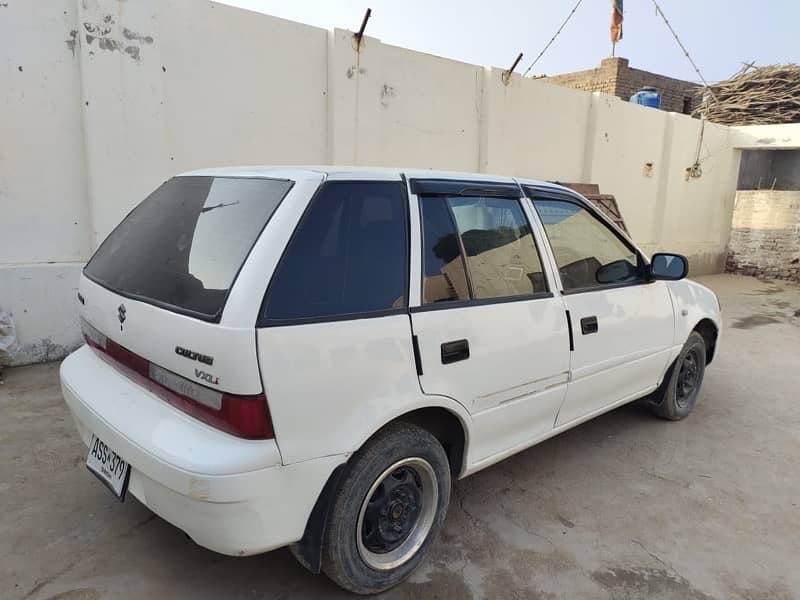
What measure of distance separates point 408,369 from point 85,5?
4566mm

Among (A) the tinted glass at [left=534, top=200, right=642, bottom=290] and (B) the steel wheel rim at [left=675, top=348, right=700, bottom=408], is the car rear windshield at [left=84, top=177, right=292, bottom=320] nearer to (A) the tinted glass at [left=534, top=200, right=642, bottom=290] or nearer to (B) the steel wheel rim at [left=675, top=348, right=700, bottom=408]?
(A) the tinted glass at [left=534, top=200, right=642, bottom=290]

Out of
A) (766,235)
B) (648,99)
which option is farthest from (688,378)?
(766,235)

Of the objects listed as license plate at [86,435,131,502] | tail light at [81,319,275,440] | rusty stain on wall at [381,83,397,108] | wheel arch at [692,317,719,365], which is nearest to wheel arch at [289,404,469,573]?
tail light at [81,319,275,440]

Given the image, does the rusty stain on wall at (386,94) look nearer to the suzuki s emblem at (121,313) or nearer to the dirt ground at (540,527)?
the dirt ground at (540,527)

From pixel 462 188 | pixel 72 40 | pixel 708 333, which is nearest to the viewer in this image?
pixel 462 188

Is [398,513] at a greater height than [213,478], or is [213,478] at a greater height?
[213,478]

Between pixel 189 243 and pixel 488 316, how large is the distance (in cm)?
130

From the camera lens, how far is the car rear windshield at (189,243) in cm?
A: 193

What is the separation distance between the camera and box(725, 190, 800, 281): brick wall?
A: 1151cm

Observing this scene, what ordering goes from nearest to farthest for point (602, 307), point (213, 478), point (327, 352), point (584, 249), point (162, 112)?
point (213, 478) < point (327, 352) < point (602, 307) < point (584, 249) < point (162, 112)

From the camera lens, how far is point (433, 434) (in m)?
2.45

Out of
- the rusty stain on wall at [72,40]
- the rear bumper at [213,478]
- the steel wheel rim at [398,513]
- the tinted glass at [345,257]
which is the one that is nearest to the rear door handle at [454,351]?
the tinted glass at [345,257]

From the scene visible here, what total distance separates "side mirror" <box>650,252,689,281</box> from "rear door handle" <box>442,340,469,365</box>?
172 cm

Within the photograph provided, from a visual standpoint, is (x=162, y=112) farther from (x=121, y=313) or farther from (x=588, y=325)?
(x=588, y=325)
